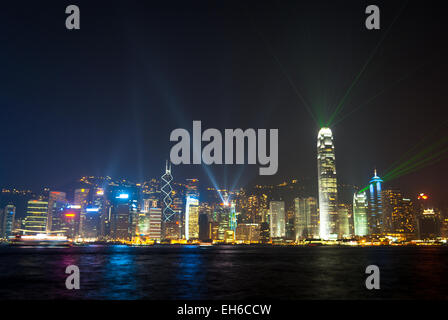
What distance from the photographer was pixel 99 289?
42.4m
